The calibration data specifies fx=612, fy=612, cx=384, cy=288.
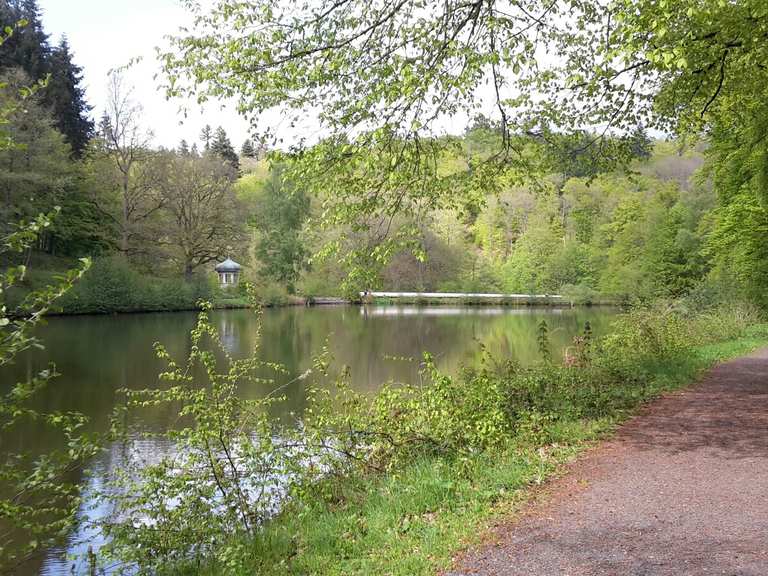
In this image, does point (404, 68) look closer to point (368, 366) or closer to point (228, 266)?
point (368, 366)

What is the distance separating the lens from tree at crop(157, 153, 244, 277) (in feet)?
131

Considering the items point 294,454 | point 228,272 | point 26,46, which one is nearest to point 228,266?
point 228,272

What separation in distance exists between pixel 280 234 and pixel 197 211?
39.0ft

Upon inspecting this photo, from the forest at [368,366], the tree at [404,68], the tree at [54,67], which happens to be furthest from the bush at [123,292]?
the tree at [404,68]

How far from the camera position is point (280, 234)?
171 feet

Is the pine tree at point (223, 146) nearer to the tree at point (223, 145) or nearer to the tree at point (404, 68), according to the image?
the tree at point (223, 145)

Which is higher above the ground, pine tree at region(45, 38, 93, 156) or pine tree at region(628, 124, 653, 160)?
pine tree at region(45, 38, 93, 156)

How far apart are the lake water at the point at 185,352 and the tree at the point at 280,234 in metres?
16.1

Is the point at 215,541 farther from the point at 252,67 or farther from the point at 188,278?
the point at 188,278

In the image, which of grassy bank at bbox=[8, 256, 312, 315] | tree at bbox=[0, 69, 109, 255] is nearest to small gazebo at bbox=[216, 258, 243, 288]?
grassy bank at bbox=[8, 256, 312, 315]

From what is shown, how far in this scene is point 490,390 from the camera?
7051 millimetres

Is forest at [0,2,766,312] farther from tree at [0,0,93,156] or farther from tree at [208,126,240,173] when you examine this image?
tree at [208,126,240,173]

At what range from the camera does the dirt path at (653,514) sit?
3551mm

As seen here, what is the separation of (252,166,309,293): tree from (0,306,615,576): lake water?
1606 cm
